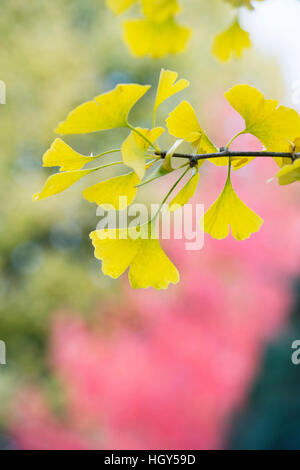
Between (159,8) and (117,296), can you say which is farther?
(117,296)

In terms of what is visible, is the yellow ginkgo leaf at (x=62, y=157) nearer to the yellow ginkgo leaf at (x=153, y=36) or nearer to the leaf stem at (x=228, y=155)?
the leaf stem at (x=228, y=155)

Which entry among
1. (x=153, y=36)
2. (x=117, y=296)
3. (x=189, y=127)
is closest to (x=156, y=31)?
(x=153, y=36)

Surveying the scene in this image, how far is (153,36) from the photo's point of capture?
0.42m

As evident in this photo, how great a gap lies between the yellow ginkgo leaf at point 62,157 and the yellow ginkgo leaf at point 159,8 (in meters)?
0.22

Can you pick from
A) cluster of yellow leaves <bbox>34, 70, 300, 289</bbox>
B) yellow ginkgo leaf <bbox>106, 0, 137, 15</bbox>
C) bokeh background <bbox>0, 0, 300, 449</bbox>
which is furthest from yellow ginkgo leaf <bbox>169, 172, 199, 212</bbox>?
bokeh background <bbox>0, 0, 300, 449</bbox>

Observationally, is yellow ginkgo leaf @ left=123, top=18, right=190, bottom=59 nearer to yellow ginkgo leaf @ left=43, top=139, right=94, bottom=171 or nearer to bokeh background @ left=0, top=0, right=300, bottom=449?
yellow ginkgo leaf @ left=43, top=139, right=94, bottom=171

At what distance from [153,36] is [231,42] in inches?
2.7

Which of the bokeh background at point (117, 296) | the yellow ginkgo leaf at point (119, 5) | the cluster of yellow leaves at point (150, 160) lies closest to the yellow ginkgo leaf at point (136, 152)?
the cluster of yellow leaves at point (150, 160)

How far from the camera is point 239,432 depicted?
118 inches

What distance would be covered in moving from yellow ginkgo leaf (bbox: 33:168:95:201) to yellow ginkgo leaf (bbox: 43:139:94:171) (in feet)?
0.04

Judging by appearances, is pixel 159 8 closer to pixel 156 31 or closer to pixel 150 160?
pixel 156 31

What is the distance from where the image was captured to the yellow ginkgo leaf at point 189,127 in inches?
9.0

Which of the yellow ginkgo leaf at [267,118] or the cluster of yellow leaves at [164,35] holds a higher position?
the cluster of yellow leaves at [164,35]
